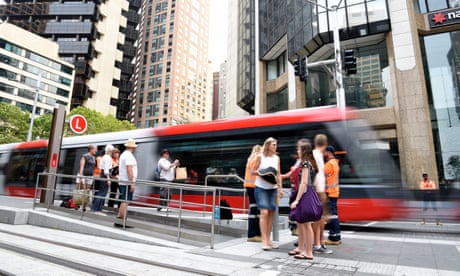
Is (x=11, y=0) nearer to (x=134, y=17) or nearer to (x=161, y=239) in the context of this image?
(x=134, y=17)

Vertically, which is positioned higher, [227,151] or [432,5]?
[432,5]

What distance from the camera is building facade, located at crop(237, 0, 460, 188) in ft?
55.9

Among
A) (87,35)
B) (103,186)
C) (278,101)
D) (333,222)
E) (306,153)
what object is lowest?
(333,222)

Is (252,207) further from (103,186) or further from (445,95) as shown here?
(445,95)

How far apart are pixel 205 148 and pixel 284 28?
19.7 metres

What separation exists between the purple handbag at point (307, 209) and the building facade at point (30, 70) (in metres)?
51.7

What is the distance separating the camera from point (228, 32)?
1937 inches

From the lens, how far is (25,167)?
14.5 m

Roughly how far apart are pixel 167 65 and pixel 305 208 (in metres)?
82.1

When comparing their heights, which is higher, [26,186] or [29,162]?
[29,162]

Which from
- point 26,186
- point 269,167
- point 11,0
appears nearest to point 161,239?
point 269,167

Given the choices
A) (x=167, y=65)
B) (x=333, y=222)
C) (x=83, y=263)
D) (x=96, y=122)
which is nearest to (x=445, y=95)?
(x=333, y=222)

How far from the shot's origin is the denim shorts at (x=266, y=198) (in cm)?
462

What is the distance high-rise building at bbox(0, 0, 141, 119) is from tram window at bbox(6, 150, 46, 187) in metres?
37.9
